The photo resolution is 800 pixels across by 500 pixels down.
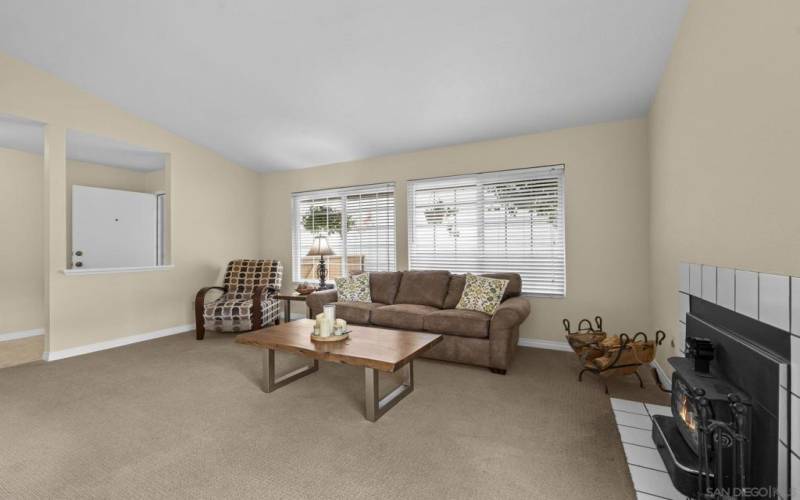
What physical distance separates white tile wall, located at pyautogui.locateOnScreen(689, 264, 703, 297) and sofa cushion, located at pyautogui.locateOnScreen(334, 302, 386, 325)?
2762mm

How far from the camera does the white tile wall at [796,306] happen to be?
1.10 meters

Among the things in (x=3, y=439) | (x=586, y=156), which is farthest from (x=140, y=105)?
(x=586, y=156)

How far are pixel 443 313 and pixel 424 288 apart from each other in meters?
0.76

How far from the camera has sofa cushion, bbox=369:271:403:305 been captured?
4.46 metres

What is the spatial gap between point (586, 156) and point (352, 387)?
332 centimetres

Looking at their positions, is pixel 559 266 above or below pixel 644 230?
below

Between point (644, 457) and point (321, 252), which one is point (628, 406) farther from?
point (321, 252)

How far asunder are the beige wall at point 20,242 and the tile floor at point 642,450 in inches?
260

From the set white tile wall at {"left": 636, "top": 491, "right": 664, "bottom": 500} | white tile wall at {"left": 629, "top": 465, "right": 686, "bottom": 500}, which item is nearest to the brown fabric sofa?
white tile wall at {"left": 629, "top": 465, "right": 686, "bottom": 500}

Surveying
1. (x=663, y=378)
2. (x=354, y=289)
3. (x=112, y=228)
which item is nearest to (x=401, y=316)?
(x=354, y=289)

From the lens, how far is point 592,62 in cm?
284

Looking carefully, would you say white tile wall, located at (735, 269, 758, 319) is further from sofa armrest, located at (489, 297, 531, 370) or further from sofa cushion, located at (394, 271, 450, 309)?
sofa cushion, located at (394, 271, 450, 309)

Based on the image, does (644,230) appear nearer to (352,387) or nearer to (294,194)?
(352,387)

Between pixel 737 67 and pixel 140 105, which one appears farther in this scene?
pixel 140 105
